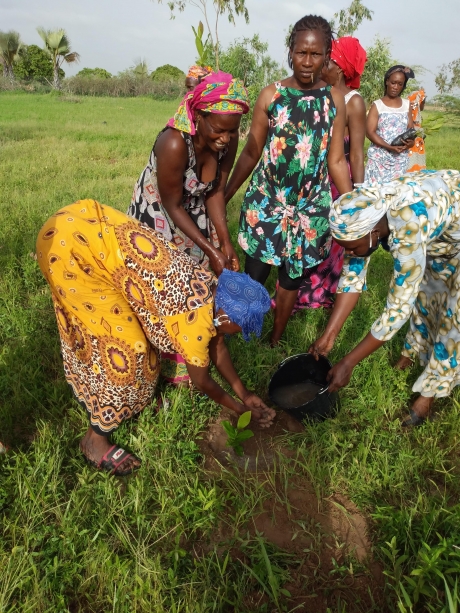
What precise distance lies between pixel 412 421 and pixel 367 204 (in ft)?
4.40

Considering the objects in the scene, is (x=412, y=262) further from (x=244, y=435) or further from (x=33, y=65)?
(x=33, y=65)

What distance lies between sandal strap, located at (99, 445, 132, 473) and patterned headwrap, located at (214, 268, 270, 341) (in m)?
0.96

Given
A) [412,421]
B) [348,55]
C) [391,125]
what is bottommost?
[412,421]

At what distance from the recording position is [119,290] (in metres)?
1.94

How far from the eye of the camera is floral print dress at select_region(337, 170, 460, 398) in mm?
1790

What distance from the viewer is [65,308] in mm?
2053

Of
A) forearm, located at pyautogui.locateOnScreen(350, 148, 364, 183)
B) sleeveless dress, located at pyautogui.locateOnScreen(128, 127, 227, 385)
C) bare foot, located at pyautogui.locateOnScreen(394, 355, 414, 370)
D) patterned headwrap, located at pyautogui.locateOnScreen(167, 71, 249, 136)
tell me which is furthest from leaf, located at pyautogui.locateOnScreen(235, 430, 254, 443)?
forearm, located at pyautogui.locateOnScreen(350, 148, 364, 183)

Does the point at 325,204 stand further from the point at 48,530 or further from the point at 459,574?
the point at 48,530

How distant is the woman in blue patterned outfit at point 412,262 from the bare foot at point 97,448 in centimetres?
105

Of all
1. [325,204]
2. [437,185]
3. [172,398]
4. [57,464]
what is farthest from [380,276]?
[57,464]

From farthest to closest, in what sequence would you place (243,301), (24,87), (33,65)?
(33,65) → (24,87) → (243,301)

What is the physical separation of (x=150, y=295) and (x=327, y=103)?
1483 mm

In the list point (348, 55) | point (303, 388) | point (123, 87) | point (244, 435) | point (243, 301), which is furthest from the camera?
point (123, 87)

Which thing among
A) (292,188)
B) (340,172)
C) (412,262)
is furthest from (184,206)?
(412,262)
